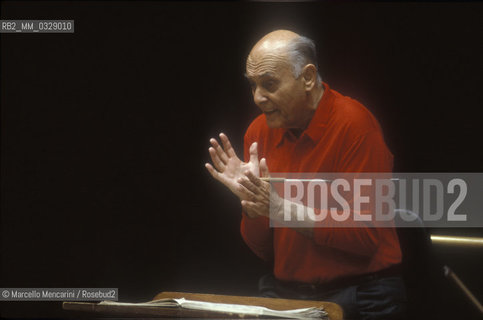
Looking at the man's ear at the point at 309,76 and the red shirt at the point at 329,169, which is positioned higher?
the man's ear at the point at 309,76

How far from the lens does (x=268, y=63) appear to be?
266cm

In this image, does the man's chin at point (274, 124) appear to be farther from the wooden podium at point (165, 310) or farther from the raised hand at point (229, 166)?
the wooden podium at point (165, 310)

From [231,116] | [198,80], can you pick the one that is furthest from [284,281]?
[198,80]

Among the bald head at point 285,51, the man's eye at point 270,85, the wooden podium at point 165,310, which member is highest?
the bald head at point 285,51

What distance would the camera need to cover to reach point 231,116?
9.58ft

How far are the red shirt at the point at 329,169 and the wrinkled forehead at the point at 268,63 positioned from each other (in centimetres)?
25

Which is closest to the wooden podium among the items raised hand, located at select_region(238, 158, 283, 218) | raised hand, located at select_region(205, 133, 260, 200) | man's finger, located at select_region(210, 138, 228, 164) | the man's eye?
raised hand, located at select_region(238, 158, 283, 218)

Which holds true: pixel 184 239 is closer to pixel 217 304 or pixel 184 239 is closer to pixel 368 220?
pixel 217 304

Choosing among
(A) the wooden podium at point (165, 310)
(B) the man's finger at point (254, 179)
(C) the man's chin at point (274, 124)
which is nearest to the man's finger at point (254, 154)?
(B) the man's finger at point (254, 179)

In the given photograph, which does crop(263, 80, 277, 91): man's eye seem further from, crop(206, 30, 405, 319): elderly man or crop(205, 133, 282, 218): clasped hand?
crop(205, 133, 282, 218): clasped hand

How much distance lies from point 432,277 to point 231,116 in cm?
120

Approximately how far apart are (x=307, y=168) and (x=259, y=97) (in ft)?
1.29

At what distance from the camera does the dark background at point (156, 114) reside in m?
2.78

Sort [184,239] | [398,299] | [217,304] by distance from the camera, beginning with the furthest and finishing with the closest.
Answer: [184,239]
[398,299]
[217,304]
